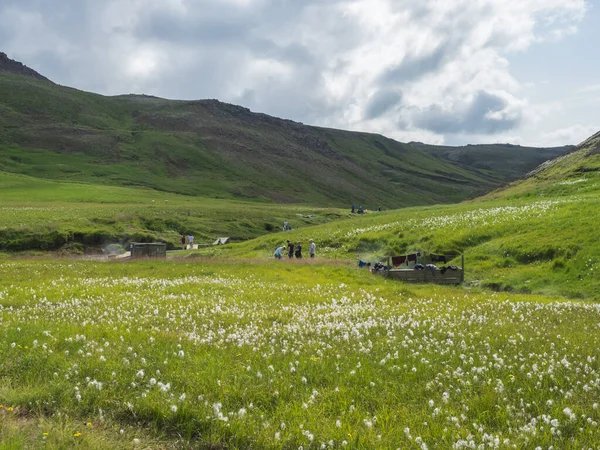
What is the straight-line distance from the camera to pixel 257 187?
605ft

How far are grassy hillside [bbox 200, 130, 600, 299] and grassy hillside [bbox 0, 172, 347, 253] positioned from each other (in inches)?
623

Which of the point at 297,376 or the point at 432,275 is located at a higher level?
the point at 432,275

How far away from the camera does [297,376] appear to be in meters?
8.58

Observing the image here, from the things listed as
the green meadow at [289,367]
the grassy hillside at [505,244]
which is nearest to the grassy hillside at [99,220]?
the grassy hillside at [505,244]

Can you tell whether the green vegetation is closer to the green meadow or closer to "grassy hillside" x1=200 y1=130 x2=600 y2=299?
the green meadow

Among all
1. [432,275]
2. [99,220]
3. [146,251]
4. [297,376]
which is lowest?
[297,376]

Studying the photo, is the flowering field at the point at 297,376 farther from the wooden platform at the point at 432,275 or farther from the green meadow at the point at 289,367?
the wooden platform at the point at 432,275

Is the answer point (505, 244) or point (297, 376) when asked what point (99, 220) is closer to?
point (505, 244)

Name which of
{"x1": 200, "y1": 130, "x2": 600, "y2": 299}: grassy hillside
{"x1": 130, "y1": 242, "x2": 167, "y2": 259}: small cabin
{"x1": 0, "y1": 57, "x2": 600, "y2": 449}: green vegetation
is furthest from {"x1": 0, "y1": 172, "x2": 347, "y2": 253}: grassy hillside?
{"x1": 0, "y1": 57, "x2": 600, "y2": 449}: green vegetation

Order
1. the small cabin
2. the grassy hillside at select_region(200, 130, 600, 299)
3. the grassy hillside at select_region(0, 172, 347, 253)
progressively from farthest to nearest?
the grassy hillside at select_region(0, 172, 347, 253)
the small cabin
the grassy hillside at select_region(200, 130, 600, 299)

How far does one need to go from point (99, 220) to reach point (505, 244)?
5184 cm

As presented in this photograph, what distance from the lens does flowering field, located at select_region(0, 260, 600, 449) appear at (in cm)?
642

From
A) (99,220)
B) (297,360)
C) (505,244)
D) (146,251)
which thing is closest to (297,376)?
(297,360)

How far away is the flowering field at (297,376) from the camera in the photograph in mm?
6418
